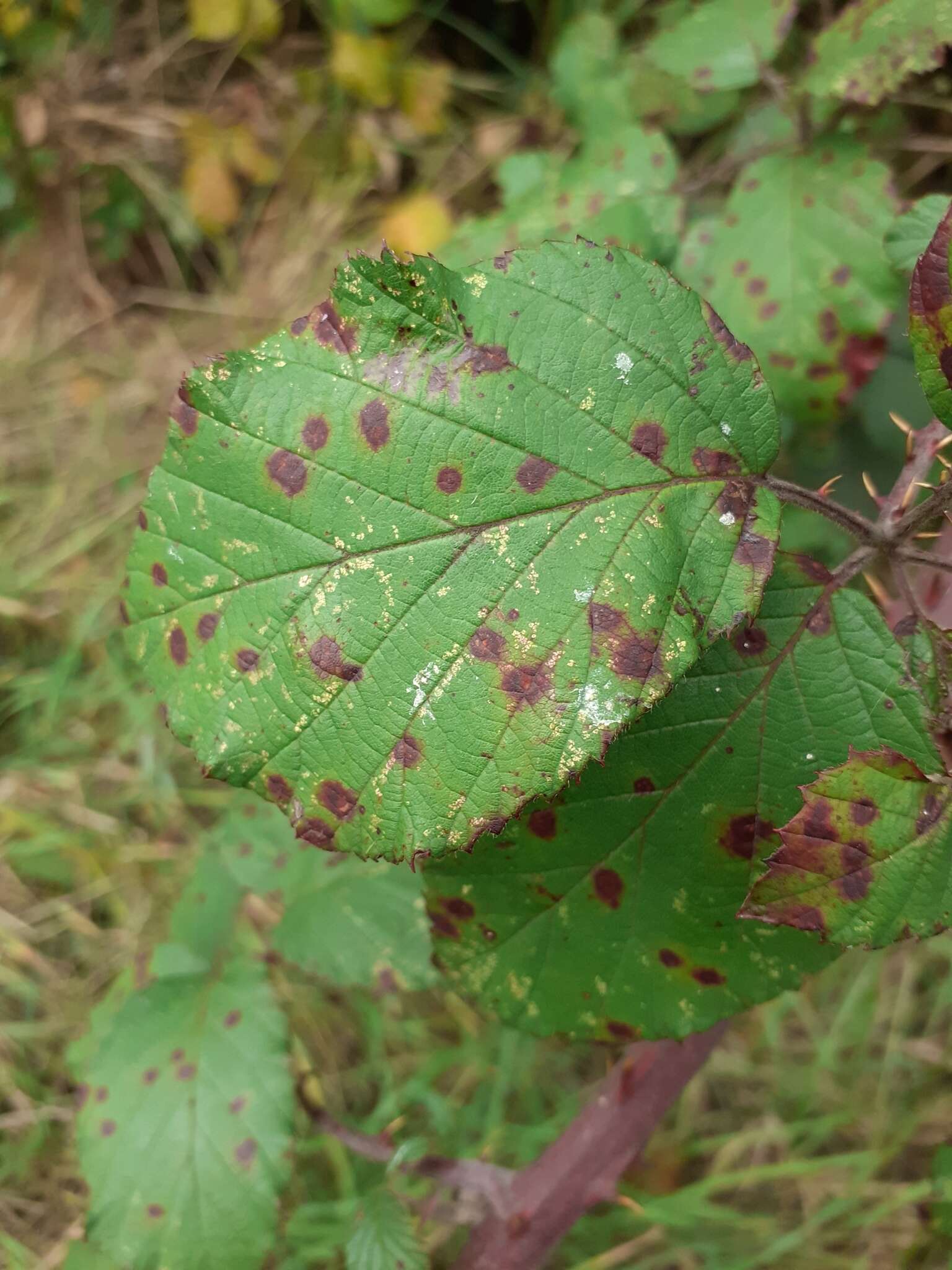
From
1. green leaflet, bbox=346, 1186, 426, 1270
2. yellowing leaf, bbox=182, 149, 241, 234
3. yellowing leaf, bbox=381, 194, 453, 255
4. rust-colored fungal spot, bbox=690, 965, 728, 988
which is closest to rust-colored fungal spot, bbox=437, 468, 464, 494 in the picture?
rust-colored fungal spot, bbox=690, 965, 728, 988

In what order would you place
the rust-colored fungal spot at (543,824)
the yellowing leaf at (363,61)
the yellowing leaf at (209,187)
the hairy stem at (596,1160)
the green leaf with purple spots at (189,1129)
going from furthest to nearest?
the yellowing leaf at (209,187) → the yellowing leaf at (363,61) → the green leaf with purple spots at (189,1129) → the hairy stem at (596,1160) → the rust-colored fungal spot at (543,824)

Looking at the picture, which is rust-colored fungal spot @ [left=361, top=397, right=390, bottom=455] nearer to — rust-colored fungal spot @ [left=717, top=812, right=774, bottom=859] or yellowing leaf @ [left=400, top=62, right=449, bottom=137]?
rust-colored fungal spot @ [left=717, top=812, right=774, bottom=859]

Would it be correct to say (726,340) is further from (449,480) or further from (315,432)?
(315,432)

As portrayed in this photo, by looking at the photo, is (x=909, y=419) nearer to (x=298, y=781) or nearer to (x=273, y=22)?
(x=298, y=781)

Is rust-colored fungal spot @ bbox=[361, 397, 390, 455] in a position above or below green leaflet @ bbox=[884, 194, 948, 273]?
below

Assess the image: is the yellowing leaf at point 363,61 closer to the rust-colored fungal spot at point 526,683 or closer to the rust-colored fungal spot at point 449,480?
the rust-colored fungal spot at point 449,480

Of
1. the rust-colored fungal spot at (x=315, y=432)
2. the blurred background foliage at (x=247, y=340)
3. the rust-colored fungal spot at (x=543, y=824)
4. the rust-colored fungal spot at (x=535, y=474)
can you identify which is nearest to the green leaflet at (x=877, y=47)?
the blurred background foliage at (x=247, y=340)
